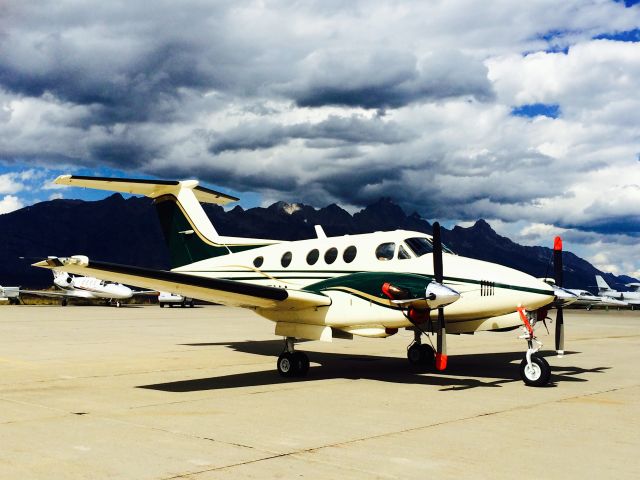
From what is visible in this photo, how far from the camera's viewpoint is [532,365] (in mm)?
12258

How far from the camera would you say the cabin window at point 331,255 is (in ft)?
48.6

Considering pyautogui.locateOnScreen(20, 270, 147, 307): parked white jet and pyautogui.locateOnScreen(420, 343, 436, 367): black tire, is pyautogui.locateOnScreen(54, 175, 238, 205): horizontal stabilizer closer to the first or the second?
pyautogui.locateOnScreen(420, 343, 436, 367): black tire

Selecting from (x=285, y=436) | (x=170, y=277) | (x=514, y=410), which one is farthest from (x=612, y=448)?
(x=170, y=277)

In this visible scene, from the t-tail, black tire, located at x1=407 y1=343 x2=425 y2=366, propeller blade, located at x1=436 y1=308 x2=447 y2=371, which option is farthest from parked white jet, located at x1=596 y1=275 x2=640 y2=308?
propeller blade, located at x1=436 y1=308 x2=447 y2=371

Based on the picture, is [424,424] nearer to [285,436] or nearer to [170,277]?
[285,436]

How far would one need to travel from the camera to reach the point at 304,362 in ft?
44.7

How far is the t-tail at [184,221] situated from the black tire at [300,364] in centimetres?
596

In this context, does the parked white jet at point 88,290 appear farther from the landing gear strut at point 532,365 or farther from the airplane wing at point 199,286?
the landing gear strut at point 532,365

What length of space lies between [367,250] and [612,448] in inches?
292

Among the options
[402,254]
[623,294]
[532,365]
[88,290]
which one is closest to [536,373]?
[532,365]

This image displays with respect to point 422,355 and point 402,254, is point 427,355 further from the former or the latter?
point 402,254

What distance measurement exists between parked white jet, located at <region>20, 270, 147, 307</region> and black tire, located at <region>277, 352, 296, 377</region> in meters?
40.4

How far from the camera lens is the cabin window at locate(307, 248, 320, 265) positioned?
15.2m

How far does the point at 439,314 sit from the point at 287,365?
3501 millimetres
